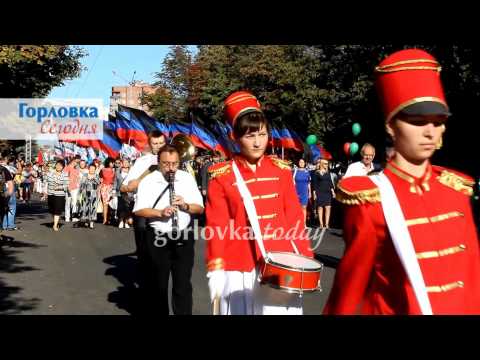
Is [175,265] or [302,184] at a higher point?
[302,184]

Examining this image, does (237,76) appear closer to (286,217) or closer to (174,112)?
(174,112)

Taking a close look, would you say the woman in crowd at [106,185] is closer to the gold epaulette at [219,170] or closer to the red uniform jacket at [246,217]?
the gold epaulette at [219,170]

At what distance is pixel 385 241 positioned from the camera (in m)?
2.91

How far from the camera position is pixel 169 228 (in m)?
6.91

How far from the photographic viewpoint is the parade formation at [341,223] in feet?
9.48

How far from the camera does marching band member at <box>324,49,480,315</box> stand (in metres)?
2.87

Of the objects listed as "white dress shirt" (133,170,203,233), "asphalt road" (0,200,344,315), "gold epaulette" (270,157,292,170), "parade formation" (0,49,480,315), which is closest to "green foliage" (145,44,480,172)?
"asphalt road" (0,200,344,315)

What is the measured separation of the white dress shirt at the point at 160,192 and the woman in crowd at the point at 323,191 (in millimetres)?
11009

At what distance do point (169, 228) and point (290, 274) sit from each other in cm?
282

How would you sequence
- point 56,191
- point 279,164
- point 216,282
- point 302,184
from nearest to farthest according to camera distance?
point 216,282 → point 279,164 → point 302,184 → point 56,191

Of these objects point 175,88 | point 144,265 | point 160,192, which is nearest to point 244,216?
point 160,192

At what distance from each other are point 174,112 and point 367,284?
4861 centimetres

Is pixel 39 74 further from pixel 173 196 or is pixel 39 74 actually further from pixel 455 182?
pixel 455 182
